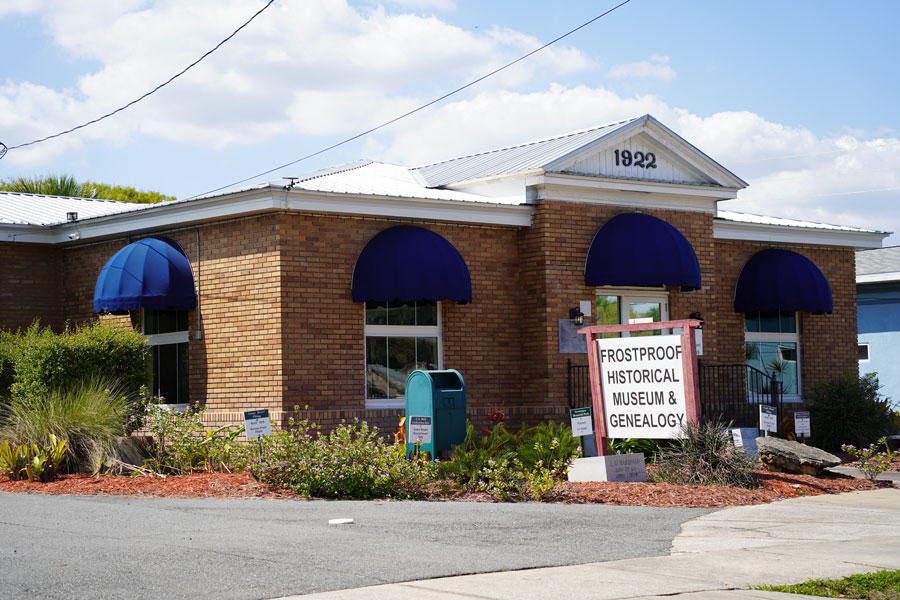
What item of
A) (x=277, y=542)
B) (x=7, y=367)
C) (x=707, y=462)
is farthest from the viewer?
(x=7, y=367)

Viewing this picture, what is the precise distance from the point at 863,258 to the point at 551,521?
2542cm

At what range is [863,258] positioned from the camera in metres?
33.1

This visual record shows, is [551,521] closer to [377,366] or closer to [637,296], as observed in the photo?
[377,366]

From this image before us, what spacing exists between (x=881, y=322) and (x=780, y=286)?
11413 mm

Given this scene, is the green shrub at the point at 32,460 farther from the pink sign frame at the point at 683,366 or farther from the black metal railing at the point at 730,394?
the black metal railing at the point at 730,394

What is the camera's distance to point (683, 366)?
13.8 metres

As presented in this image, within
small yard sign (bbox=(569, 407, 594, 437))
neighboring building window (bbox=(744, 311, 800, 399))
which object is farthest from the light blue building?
small yard sign (bbox=(569, 407, 594, 437))

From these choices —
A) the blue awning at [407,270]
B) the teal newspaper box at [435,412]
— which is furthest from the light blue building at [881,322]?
the teal newspaper box at [435,412]

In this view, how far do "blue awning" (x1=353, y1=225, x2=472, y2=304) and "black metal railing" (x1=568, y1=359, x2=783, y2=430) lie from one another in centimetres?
261

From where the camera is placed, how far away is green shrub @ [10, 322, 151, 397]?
52.3ft

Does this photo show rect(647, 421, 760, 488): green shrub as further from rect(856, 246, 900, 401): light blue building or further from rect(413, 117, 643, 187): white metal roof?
rect(856, 246, 900, 401): light blue building

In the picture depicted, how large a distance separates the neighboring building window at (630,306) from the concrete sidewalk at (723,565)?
7.40 meters

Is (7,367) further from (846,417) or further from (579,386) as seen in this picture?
(846,417)

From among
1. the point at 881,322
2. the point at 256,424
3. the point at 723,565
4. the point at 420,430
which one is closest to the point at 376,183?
the point at 420,430
